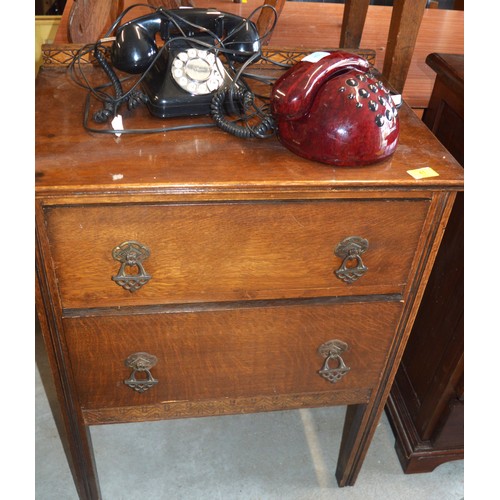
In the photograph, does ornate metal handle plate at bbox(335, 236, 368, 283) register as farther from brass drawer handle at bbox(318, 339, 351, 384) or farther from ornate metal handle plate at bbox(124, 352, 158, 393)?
ornate metal handle plate at bbox(124, 352, 158, 393)

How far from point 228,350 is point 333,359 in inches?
8.1

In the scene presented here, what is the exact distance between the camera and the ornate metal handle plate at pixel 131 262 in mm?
849

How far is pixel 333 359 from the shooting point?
108 cm

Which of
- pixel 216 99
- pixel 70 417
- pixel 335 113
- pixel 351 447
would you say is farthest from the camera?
pixel 351 447

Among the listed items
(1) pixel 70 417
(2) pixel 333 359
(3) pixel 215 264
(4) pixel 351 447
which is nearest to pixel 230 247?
(3) pixel 215 264

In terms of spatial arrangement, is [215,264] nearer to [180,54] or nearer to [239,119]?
[239,119]

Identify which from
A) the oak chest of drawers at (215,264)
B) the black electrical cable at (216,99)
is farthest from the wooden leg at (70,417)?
the black electrical cable at (216,99)

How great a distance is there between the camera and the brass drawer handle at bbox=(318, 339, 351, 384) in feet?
3.42

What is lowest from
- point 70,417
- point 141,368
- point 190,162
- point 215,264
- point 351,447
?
point 351,447

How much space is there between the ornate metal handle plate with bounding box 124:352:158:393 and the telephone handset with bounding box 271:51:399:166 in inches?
17.2

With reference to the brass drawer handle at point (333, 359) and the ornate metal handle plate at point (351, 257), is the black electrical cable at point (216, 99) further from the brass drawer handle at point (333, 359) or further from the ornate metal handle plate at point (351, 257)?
the brass drawer handle at point (333, 359)

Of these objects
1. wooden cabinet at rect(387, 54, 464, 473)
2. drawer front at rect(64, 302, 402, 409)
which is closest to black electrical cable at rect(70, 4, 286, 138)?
drawer front at rect(64, 302, 402, 409)

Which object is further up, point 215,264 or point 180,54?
point 180,54

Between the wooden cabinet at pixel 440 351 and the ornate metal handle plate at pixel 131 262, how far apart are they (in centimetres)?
64
